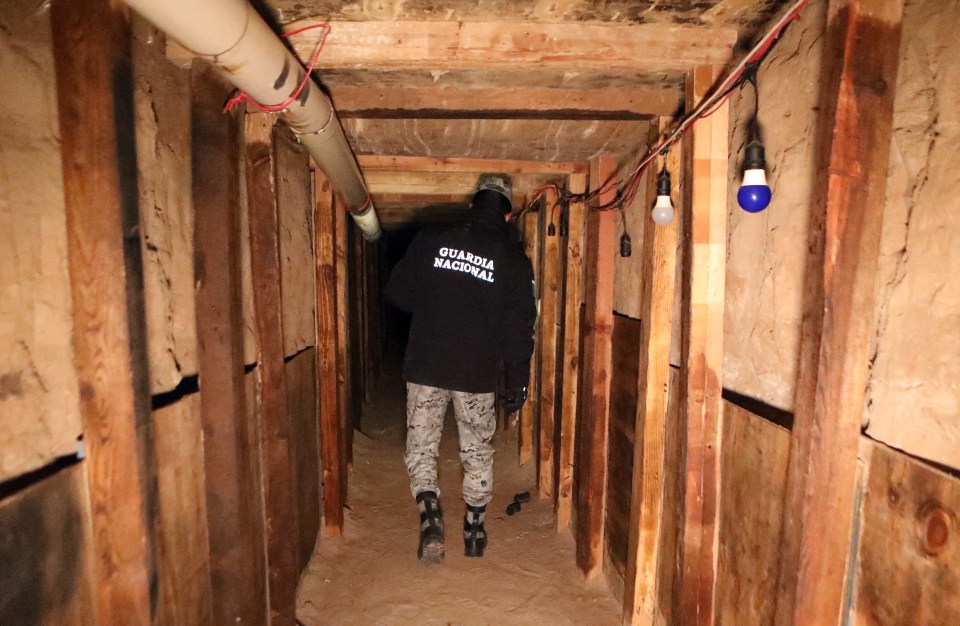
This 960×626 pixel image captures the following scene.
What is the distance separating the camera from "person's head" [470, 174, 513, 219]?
2.56 metres

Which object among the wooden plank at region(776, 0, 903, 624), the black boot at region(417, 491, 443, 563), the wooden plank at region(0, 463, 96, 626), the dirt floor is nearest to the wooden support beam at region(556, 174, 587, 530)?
the dirt floor

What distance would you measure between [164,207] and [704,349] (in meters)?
1.53

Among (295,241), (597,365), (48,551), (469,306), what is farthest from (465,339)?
(48,551)

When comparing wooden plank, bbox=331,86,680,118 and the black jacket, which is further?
the black jacket

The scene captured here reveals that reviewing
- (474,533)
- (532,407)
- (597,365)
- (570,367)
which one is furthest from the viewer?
(532,407)

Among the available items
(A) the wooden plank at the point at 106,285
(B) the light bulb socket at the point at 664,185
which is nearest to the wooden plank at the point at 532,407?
(B) the light bulb socket at the point at 664,185

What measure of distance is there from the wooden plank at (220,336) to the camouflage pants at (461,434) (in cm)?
115

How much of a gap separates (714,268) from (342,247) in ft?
7.27

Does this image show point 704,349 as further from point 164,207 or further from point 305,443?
point 305,443

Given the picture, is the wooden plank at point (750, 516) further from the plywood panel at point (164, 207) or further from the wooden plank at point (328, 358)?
the wooden plank at point (328, 358)

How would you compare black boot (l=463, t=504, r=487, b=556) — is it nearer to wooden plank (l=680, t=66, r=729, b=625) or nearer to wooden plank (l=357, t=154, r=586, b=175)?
wooden plank (l=680, t=66, r=729, b=625)

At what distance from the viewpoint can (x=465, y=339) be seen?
2.39 m

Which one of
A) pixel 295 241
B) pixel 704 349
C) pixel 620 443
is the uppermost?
pixel 295 241

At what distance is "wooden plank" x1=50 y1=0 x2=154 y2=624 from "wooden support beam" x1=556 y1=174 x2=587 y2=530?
2127 millimetres
